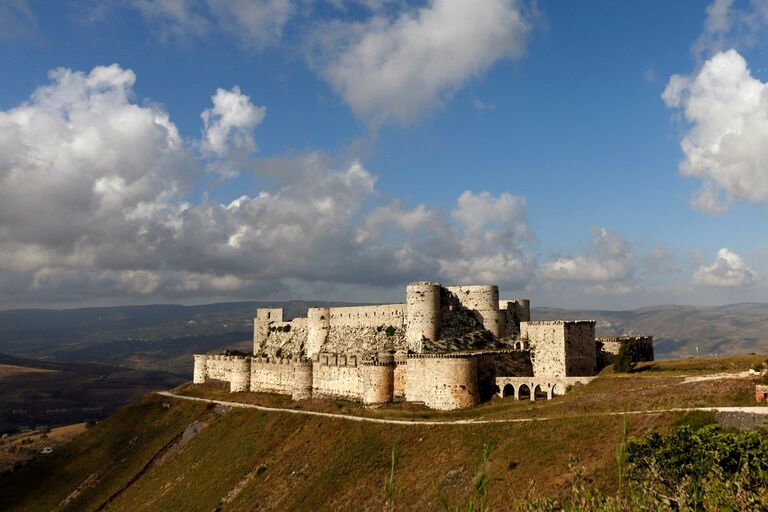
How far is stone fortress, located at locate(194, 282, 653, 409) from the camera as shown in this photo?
218ft

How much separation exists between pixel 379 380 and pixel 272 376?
25.5 m

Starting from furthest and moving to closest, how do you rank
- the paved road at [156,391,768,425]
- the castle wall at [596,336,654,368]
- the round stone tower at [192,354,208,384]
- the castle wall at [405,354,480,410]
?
the round stone tower at [192,354,208,384] < the castle wall at [596,336,654,368] < the castle wall at [405,354,480,410] < the paved road at [156,391,768,425]

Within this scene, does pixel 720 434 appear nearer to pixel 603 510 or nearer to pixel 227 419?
pixel 603 510

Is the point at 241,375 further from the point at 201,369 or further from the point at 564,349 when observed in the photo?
the point at 564,349

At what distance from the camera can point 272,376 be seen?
89.6 metres

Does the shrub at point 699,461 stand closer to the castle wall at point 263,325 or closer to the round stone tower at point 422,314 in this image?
the round stone tower at point 422,314

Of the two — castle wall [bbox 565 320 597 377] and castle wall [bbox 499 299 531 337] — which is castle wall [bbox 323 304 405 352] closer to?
castle wall [bbox 499 299 531 337]

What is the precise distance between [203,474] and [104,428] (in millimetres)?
36970

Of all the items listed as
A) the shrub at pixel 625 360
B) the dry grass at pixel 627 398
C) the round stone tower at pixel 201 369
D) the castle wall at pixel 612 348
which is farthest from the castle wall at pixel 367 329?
the shrub at pixel 625 360

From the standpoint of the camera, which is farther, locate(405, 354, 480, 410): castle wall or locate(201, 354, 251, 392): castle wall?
locate(201, 354, 251, 392): castle wall

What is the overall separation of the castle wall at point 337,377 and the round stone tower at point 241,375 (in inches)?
715

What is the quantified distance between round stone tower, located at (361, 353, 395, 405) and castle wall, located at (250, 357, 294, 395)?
1852 centimetres

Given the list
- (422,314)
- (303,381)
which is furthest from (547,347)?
(303,381)

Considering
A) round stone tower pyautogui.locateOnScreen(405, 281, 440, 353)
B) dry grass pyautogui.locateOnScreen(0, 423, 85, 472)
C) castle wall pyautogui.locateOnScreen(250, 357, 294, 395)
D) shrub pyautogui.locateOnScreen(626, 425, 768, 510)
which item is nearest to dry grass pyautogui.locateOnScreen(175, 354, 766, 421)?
castle wall pyautogui.locateOnScreen(250, 357, 294, 395)
